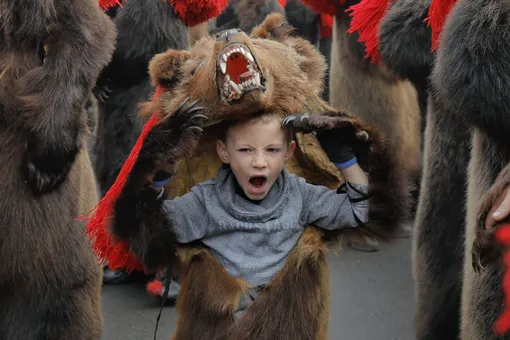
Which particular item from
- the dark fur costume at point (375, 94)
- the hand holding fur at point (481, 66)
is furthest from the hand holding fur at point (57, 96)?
the dark fur costume at point (375, 94)

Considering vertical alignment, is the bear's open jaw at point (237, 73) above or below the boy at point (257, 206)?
above

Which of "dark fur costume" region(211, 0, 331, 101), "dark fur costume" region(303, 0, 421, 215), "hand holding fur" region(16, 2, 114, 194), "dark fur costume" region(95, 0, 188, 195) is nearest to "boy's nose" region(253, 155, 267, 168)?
"hand holding fur" region(16, 2, 114, 194)

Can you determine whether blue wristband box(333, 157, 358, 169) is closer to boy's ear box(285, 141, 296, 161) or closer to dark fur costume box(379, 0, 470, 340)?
boy's ear box(285, 141, 296, 161)

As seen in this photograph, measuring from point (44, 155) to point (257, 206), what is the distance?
760mm

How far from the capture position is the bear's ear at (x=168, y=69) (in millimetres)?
2105

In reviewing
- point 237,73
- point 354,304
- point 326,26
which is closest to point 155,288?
point 354,304

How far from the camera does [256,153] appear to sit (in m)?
2.05

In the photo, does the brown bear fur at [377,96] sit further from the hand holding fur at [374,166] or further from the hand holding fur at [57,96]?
the hand holding fur at [374,166]

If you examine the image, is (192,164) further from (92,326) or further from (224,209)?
(92,326)

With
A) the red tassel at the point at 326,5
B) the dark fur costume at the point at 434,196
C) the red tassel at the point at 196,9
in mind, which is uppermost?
the red tassel at the point at 326,5

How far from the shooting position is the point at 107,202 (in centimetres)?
208

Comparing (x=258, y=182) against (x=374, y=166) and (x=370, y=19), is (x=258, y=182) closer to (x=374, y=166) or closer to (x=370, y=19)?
(x=374, y=166)

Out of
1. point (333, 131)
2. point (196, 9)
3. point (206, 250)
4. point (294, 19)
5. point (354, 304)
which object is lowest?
point (354, 304)

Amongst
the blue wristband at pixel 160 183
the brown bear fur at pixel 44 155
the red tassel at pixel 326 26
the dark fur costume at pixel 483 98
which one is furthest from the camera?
the red tassel at pixel 326 26
